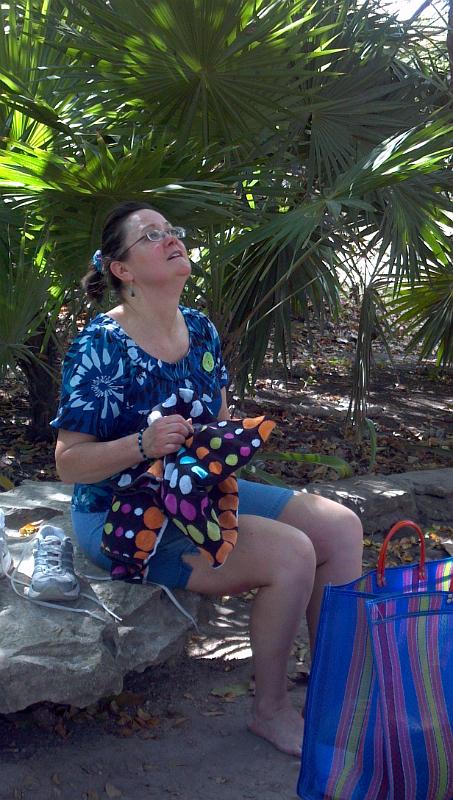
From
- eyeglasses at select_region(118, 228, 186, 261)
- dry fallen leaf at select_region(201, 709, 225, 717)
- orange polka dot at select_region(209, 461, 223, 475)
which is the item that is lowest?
dry fallen leaf at select_region(201, 709, 225, 717)

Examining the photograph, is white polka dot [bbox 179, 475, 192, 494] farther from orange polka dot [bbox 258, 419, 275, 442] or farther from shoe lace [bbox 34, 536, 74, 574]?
shoe lace [bbox 34, 536, 74, 574]

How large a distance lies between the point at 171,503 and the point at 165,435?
0.16 meters

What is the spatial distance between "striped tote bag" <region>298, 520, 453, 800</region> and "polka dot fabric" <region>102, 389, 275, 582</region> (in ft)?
1.14

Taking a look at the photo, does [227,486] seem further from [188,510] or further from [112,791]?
[112,791]

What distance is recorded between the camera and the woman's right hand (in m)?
2.21

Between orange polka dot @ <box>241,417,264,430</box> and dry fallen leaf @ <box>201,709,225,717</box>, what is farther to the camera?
dry fallen leaf @ <box>201,709,225,717</box>

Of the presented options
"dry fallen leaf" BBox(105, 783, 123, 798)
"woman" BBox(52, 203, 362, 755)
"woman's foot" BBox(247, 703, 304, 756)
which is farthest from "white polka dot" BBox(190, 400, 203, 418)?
"dry fallen leaf" BBox(105, 783, 123, 798)

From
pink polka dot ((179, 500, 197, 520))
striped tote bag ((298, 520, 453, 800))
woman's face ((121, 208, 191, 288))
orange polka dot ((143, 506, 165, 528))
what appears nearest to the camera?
striped tote bag ((298, 520, 453, 800))

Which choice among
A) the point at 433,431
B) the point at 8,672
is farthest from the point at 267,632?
the point at 433,431

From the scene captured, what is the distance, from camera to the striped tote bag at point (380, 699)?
190cm

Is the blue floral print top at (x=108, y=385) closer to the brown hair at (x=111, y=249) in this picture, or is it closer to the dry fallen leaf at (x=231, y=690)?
the brown hair at (x=111, y=249)

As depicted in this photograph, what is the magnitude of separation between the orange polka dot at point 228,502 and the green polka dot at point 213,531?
9 centimetres

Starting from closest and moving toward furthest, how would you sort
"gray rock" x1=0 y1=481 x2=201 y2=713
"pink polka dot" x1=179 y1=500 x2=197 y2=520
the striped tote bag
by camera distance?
1. the striped tote bag
2. "gray rock" x1=0 y1=481 x2=201 y2=713
3. "pink polka dot" x1=179 y1=500 x2=197 y2=520

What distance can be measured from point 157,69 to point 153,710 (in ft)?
6.92
